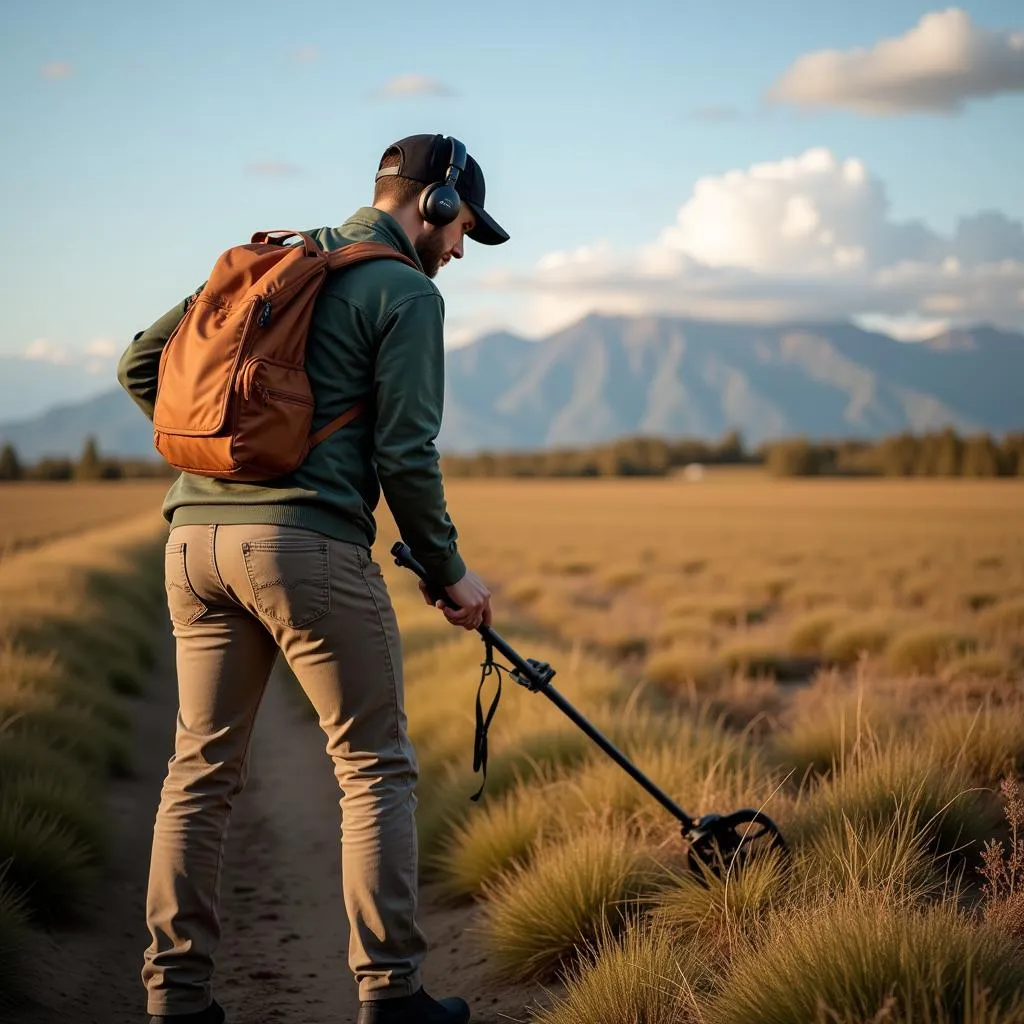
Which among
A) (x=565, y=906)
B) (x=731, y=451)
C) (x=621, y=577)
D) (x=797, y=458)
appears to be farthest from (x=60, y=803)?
(x=731, y=451)

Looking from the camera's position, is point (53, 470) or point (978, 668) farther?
point (53, 470)

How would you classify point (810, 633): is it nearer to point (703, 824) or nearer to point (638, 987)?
point (703, 824)

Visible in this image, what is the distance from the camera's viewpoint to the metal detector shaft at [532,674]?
318 centimetres

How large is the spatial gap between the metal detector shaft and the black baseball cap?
3.60ft


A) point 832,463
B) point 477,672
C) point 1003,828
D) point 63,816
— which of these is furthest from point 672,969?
point 832,463

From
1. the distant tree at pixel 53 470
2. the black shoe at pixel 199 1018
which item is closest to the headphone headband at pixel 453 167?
the black shoe at pixel 199 1018

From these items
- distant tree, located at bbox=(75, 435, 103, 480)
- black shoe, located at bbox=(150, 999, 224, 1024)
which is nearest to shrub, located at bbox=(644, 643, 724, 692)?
black shoe, located at bbox=(150, 999, 224, 1024)

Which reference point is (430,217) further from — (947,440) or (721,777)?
(947,440)

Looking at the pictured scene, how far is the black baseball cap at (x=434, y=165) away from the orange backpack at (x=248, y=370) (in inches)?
13.3

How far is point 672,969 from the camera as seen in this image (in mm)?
3096

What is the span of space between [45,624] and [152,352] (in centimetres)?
668

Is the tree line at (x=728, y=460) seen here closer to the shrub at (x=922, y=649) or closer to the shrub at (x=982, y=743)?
the shrub at (x=922, y=649)

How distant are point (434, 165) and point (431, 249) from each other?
0.80ft

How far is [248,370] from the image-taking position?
2.82 meters
